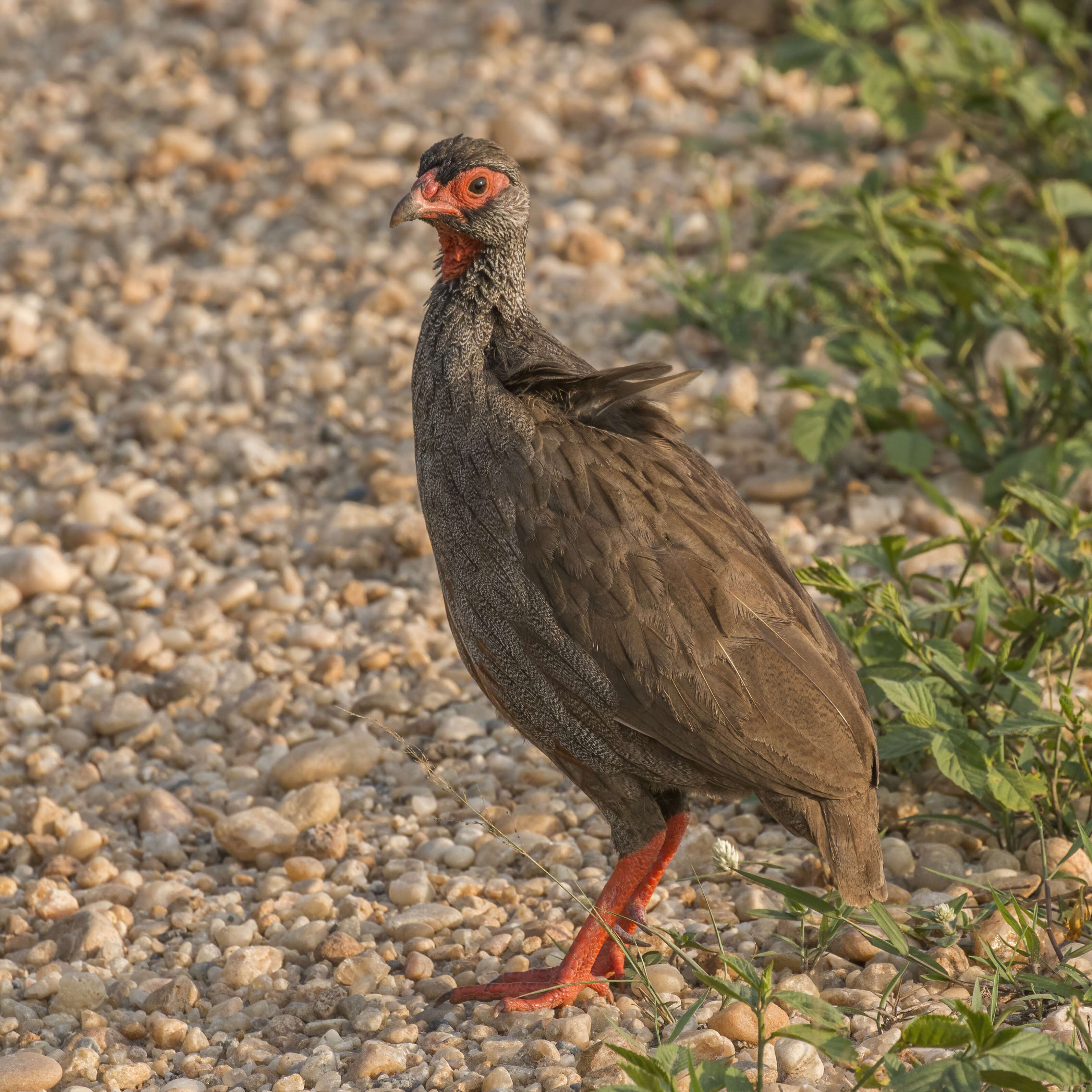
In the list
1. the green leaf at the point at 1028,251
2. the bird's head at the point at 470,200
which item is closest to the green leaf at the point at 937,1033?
the bird's head at the point at 470,200

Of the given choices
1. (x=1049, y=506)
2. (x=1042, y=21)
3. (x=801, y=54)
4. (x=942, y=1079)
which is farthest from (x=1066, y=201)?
(x=942, y=1079)

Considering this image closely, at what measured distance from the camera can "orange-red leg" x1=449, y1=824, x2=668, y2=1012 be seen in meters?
3.76

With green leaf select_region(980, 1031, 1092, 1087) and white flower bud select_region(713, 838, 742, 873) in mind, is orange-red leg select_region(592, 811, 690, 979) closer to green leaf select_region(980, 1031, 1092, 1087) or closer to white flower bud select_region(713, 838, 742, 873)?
white flower bud select_region(713, 838, 742, 873)

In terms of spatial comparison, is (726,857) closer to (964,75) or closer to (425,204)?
(425,204)

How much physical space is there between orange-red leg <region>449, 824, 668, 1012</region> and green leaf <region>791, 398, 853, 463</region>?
2013 millimetres

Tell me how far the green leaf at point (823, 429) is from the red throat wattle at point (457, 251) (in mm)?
1729

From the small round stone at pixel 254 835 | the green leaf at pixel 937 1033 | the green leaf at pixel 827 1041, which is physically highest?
the green leaf at pixel 937 1033

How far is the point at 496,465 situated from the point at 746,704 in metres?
0.91

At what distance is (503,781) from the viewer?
188 inches

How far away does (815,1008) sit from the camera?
3.20 meters

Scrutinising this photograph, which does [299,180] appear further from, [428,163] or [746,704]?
[746,704]

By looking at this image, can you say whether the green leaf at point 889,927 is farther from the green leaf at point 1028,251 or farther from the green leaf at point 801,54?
the green leaf at point 801,54

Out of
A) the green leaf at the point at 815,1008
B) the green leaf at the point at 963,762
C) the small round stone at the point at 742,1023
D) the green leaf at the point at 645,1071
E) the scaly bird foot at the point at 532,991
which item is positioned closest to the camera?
the green leaf at the point at 645,1071

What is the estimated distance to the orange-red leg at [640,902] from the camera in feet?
13.0
